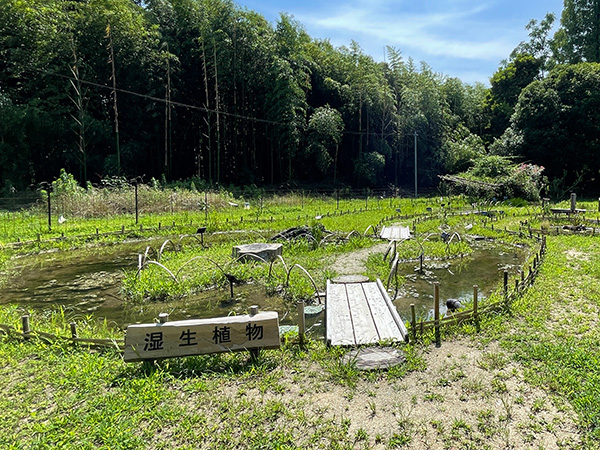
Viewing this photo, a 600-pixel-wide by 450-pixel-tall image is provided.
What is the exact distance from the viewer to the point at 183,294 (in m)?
7.97

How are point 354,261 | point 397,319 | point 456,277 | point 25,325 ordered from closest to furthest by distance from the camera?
1. point 25,325
2. point 397,319
3. point 456,277
4. point 354,261

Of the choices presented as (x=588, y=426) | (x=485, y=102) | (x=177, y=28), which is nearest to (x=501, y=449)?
(x=588, y=426)

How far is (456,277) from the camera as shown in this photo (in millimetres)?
9188

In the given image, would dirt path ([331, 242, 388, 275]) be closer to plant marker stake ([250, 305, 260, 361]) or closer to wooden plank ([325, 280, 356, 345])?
wooden plank ([325, 280, 356, 345])

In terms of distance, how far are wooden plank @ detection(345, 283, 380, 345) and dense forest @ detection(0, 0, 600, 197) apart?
19.3 m

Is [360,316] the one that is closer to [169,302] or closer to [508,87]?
[169,302]

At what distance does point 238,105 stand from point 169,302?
23871mm

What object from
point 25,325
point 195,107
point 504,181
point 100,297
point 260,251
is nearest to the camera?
point 25,325

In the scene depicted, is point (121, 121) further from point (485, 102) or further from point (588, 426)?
point (485, 102)

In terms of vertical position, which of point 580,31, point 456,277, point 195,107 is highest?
point 580,31

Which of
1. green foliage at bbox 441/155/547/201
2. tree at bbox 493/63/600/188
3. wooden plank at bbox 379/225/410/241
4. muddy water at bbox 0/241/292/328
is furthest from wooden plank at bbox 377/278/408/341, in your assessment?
tree at bbox 493/63/600/188

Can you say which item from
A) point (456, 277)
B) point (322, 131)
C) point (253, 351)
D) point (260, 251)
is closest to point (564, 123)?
point (322, 131)

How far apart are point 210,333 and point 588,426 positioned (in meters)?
3.83

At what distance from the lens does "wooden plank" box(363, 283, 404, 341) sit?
526 centimetres
